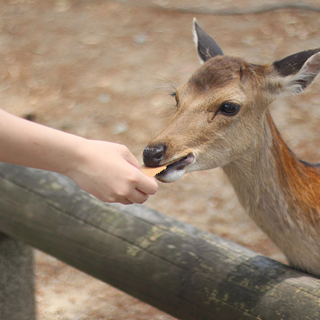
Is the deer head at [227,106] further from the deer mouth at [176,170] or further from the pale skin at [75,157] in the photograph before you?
the pale skin at [75,157]

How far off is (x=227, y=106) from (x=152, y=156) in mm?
517

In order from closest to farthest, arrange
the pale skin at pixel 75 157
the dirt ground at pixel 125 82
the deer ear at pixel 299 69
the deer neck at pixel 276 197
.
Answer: the pale skin at pixel 75 157 → the deer ear at pixel 299 69 → the deer neck at pixel 276 197 → the dirt ground at pixel 125 82

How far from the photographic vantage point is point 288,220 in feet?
7.61

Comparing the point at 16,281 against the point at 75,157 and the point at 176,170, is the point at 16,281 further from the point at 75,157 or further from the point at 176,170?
the point at 75,157

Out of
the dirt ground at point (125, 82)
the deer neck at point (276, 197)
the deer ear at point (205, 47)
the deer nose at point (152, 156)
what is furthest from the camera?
the dirt ground at point (125, 82)

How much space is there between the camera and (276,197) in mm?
2324

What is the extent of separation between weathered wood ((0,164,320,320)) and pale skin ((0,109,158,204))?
0.83 meters

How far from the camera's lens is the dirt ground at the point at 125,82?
3586mm

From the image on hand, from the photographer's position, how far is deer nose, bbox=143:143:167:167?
1.98 meters

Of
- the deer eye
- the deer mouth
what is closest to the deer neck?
the deer eye

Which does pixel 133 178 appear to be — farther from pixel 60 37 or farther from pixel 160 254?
pixel 60 37

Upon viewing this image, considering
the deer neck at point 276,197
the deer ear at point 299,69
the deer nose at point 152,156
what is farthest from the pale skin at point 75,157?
the deer ear at point 299,69

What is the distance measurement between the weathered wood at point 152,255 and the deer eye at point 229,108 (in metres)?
0.66

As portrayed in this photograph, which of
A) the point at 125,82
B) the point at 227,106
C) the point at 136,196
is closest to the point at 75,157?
the point at 136,196
